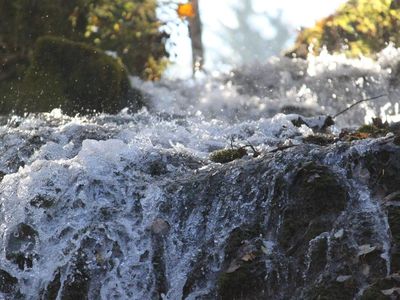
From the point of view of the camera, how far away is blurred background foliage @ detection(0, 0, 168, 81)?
34.9 ft

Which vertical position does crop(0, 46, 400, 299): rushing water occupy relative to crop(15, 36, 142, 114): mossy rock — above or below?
below

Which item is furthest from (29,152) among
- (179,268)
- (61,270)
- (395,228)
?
(395,228)

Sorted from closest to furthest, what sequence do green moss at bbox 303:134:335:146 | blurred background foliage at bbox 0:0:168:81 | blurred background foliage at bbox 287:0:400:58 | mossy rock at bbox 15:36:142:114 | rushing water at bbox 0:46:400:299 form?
1. rushing water at bbox 0:46:400:299
2. green moss at bbox 303:134:335:146
3. mossy rock at bbox 15:36:142:114
4. blurred background foliage at bbox 0:0:168:81
5. blurred background foliage at bbox 287:0:400:58

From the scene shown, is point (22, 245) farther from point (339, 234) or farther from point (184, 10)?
point (184, 10)

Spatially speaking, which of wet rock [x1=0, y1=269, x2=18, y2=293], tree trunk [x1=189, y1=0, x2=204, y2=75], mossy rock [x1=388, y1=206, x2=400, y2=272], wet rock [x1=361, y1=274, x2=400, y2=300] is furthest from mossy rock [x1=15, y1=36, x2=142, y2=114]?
wet rock [x1=361, y1=274, x2=400, y2=300]

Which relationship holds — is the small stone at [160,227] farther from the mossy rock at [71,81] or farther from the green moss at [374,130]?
the mossy rock at [71,81]

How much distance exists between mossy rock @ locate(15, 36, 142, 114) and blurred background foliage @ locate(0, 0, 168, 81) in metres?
1.64

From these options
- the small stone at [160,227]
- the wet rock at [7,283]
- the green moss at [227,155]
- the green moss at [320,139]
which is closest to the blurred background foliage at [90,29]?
the green moss at [227,155]

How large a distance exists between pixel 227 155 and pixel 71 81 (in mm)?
4516

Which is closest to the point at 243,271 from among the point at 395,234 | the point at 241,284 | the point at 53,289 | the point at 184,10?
the point at 241,284

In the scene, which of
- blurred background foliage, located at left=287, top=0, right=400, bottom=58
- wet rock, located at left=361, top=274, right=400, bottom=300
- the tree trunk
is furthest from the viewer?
the tree trunk

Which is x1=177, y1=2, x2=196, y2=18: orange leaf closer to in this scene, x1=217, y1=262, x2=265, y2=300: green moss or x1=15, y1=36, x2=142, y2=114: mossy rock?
x1=15, y1=36, x2=142, y2=114: mossy rock

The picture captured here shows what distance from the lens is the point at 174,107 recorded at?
9109 mm

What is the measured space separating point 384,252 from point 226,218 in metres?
0.94
